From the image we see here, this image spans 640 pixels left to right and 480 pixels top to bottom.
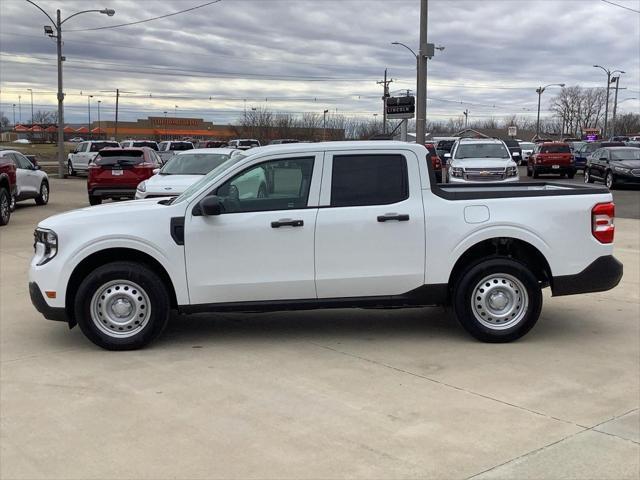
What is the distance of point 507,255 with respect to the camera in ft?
20.8

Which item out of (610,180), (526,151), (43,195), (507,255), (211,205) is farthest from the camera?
(526,151)

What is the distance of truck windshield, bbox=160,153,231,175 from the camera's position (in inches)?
569

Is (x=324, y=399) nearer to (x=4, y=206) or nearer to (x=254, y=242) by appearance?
(x=254, y=242)

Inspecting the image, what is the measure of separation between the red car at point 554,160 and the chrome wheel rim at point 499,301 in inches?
1147

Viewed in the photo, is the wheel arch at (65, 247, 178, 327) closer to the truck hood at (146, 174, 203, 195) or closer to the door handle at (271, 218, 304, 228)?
the door handle at (271, 218, 304, 228)

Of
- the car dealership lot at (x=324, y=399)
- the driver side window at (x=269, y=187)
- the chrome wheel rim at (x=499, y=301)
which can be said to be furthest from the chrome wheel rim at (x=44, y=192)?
the chrome wheel rim at (x=499, y=301)

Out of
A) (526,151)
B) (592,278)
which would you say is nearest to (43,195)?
(592,278)

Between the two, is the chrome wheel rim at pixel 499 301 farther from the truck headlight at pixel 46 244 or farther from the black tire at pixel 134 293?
the truck headlight at pixel 46 244

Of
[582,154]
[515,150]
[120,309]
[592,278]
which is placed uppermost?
[515,150]

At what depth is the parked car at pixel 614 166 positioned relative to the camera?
25.6m

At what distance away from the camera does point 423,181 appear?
6039 mm

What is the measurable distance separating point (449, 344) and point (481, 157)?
16015 mm

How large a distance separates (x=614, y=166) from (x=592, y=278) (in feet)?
72.9

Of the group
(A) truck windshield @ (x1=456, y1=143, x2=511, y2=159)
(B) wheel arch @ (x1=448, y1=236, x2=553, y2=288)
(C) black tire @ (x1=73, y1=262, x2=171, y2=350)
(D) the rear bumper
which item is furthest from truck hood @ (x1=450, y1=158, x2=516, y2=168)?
(C) black tire @ (x1=73, y1=262, x2=171, y2=350)
